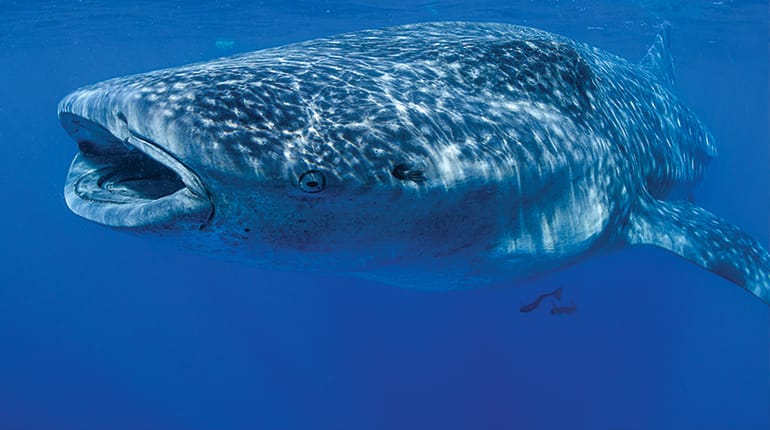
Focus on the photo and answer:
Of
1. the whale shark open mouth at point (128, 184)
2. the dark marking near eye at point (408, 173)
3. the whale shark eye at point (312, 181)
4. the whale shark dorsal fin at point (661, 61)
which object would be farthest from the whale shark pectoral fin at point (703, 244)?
the whale shark dorsal fin at point (661, 61)

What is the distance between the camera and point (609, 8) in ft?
80.1

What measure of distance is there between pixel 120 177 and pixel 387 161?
1.60 meters

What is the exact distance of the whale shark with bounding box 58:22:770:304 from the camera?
2.21 metres

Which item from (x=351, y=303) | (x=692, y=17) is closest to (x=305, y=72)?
(x=351, y=303)

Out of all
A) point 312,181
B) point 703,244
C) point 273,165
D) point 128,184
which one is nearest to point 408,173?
point 312,181

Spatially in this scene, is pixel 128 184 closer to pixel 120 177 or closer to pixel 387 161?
pixel 120 177

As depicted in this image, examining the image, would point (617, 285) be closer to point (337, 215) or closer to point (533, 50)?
point (533, 50)

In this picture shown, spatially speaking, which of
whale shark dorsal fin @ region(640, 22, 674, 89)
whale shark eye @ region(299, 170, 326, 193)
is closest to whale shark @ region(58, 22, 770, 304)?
whale shark eye @ region(299, 170, 326, 193)

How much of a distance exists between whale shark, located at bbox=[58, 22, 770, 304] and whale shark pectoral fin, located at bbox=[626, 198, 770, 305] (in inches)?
0.7

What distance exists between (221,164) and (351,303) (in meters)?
11.9

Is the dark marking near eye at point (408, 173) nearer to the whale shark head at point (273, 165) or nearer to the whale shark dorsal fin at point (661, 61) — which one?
the whale shark head at point (273, 165)

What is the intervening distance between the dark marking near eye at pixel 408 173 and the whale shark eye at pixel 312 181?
358mm

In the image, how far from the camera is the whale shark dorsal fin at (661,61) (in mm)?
8961

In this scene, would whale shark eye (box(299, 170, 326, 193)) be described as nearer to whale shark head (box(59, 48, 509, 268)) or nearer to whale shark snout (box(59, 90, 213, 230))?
whale shark head (box(59, 48, 509, 268))
